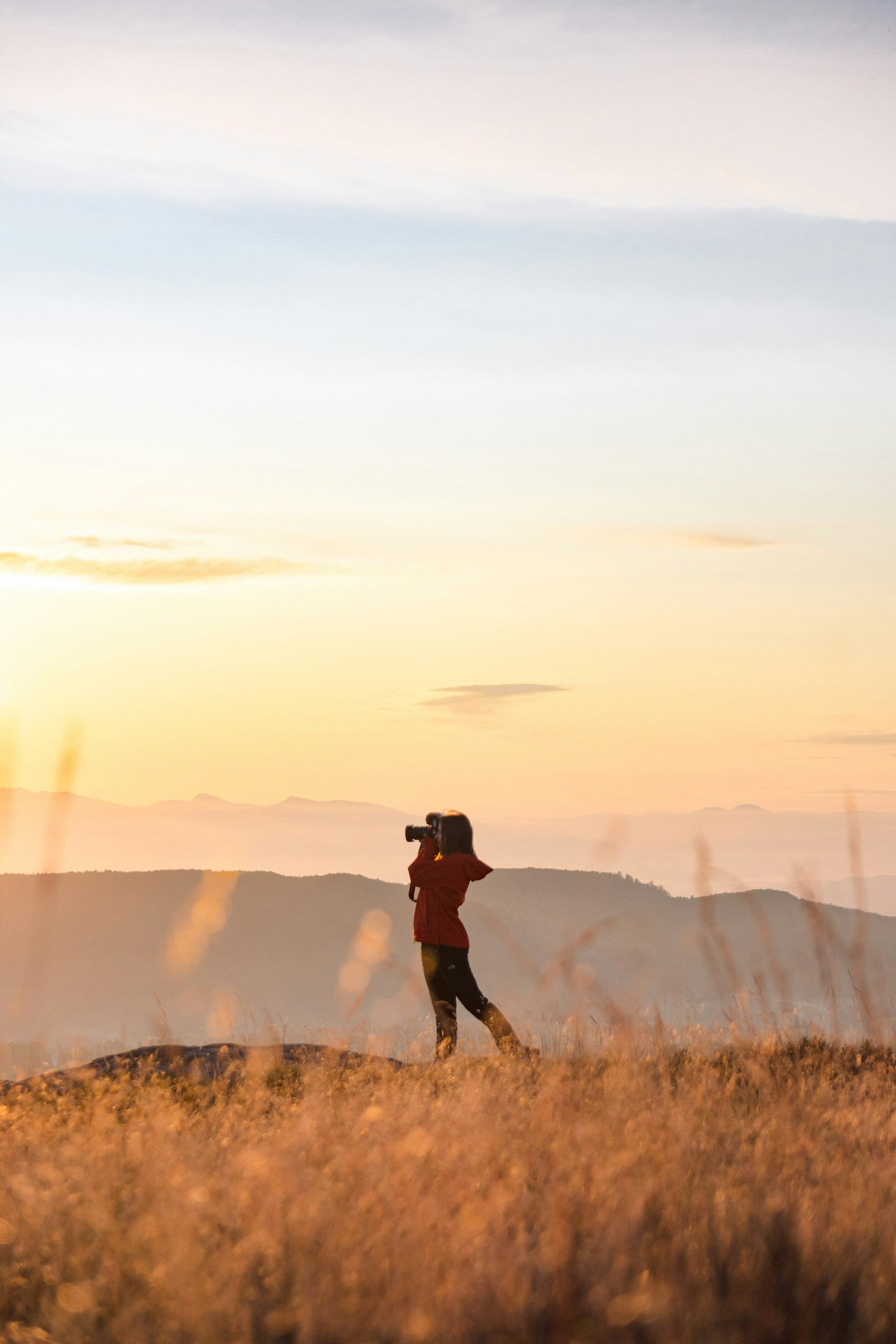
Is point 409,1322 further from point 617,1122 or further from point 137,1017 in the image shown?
point 137,1017

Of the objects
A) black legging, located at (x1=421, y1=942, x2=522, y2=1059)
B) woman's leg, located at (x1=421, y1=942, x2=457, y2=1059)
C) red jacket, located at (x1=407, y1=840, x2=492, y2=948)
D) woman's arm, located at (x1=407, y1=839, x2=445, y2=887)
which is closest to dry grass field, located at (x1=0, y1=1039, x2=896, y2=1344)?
black legging, located at (x1=421, y1=942, x2=522, y2=1059)

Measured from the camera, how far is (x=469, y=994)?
901 cm

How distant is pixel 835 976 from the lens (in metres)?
8.10

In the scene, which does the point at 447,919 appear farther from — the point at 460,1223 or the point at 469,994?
the point at 460,1223

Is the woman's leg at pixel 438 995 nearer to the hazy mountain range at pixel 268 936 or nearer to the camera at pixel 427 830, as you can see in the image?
the camera at pixel 427 830

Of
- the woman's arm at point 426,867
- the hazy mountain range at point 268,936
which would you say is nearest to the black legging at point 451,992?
the woman's arm at point 426,867

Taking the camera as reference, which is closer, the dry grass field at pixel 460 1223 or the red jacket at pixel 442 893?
the dry grass field at pixel 460 1223

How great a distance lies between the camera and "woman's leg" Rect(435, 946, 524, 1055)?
8.52 meters

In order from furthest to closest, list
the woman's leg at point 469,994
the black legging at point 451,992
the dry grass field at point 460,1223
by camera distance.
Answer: the black legging at point 451,992 → the woman's leg at point 469,994 → the dry grass field at point 460,1223

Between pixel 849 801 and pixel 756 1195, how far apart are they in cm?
444

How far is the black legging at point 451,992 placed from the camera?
8.66 metres

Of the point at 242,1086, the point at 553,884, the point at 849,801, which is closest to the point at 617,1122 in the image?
the point at 242,1086

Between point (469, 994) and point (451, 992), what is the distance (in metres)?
0.24

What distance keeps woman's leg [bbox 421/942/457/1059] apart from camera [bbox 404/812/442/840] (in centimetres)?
75
